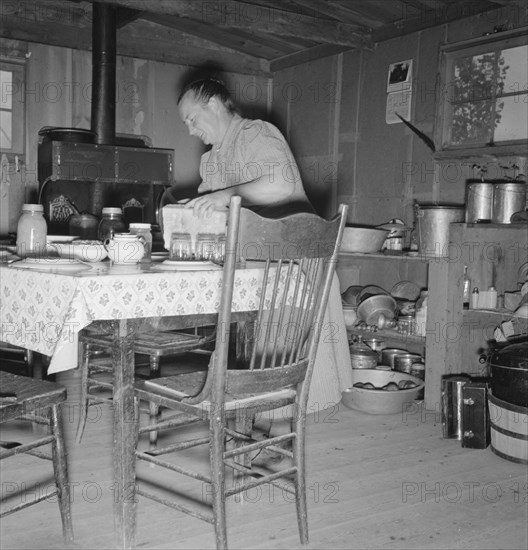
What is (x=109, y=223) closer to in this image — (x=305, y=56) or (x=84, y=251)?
(x=84, y=251)

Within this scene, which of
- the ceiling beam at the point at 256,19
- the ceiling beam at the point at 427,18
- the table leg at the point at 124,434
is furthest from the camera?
the ceiling beam at the point at 256,19

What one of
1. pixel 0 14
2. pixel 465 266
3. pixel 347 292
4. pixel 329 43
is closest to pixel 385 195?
pixel 347 292

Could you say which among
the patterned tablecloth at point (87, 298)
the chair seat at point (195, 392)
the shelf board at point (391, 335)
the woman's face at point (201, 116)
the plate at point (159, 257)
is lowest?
the shelf board at point (391, 335)

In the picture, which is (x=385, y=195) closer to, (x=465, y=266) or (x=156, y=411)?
(x=465, y=266)

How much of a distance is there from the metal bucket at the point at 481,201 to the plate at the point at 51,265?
8.06 ft

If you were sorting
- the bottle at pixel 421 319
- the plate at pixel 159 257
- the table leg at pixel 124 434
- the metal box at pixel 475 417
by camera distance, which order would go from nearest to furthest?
the table leg at pixel 124 434
the plate at pixel 159 257
the metal box at pixel 475 417
the bottle at pixel 421 319

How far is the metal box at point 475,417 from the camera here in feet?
10.6

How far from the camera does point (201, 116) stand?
3189mm

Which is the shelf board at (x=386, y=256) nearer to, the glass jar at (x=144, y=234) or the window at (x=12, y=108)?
the glass jar at (x=144, y=234)

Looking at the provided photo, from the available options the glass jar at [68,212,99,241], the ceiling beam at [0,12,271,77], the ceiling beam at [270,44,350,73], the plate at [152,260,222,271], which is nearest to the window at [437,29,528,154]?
the ceiling beam at [270,44,350,73]

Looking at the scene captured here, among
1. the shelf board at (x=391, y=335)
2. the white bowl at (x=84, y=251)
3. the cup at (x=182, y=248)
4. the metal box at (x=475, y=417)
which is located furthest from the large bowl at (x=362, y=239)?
the white bowl at (x=84, y=251)

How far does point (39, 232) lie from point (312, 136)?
381cm

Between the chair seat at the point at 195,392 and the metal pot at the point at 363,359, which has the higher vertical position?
the chair seat at the point at 195,392

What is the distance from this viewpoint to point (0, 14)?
17.0 ft
